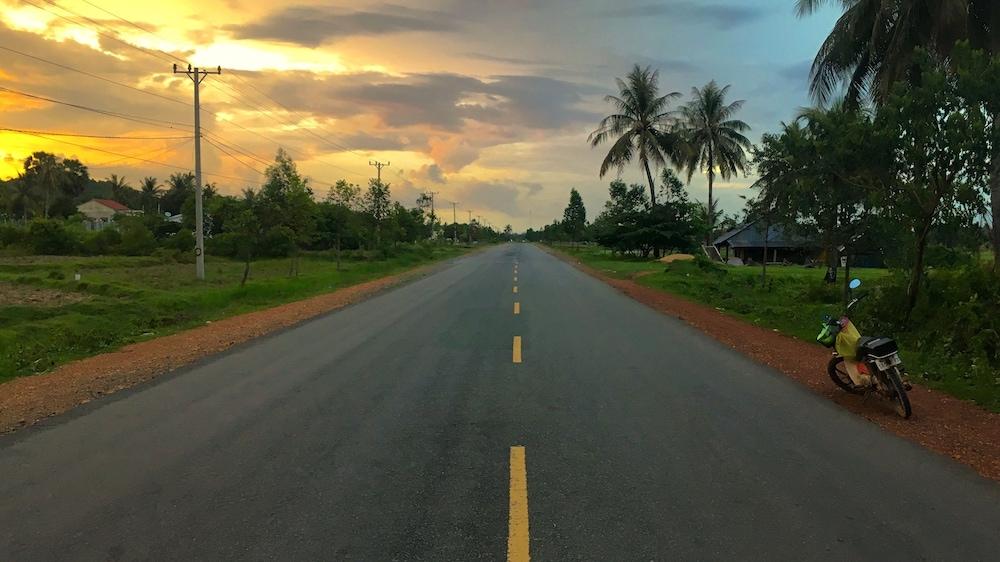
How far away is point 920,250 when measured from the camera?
1155cm

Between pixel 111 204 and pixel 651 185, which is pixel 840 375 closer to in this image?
pixel 651 185

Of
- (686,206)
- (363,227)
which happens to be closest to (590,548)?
(363,227)

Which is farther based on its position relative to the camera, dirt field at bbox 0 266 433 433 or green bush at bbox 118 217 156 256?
green bush at bbox 118 217 156 256

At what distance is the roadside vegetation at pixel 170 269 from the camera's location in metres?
12.6

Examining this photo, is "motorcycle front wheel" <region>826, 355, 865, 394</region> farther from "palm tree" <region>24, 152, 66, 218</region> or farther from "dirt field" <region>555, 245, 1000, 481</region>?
"palm tree" <region>24, 152, 66, 218</region>

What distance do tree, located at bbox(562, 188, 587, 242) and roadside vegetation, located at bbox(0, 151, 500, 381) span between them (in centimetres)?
3015

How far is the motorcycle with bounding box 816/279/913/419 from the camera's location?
6496 millimetres

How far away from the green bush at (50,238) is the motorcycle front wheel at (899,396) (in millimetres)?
51825

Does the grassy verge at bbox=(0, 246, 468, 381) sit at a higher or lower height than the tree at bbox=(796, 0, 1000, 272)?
lower

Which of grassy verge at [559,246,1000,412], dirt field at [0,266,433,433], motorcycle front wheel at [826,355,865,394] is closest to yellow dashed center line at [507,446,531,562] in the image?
motorcycle front wheel at [826,355,865,394]

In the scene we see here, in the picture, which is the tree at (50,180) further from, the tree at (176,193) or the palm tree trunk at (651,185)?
the palm tree trunk at (651,185)

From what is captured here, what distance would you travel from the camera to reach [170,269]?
34.2m

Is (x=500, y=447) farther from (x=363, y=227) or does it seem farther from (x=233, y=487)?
(x=363, y=227)

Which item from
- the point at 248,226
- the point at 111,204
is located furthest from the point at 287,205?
A: the point at 111,204
